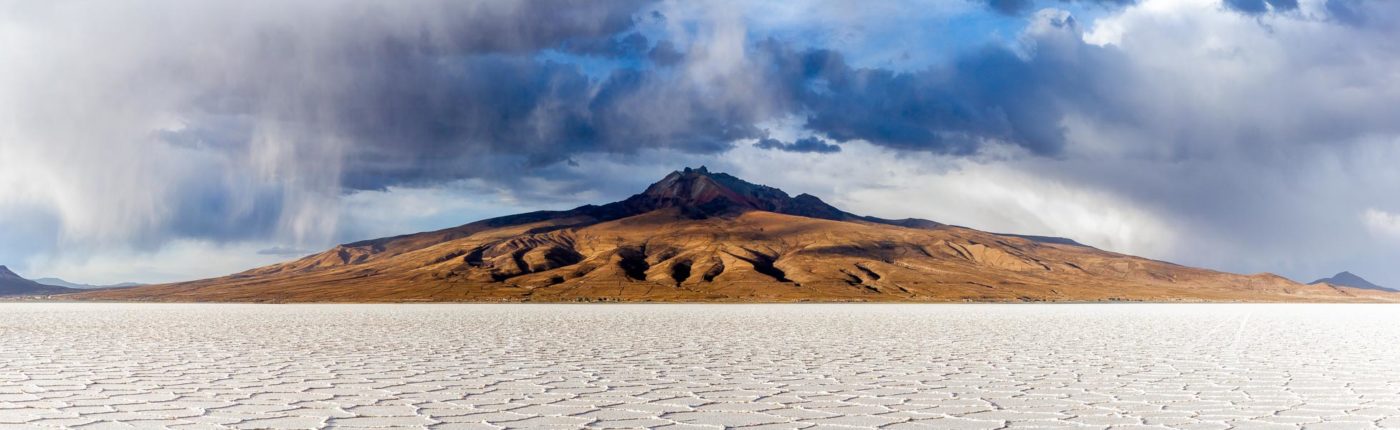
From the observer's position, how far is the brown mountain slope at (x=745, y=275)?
5276 inches

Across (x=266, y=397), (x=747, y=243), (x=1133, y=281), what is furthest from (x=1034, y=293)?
(x=266, y=397)

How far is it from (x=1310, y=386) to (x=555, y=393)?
10.3m

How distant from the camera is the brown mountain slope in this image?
13400 cm

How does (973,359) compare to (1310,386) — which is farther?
(973,359)

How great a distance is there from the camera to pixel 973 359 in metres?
18.0

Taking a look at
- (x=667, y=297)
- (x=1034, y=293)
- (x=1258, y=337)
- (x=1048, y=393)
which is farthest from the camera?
(x=1034, y=293)

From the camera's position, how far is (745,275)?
493 ft

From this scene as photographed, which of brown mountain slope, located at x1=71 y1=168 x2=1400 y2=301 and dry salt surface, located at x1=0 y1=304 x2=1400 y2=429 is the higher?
brown mountain slope, located at x1=71 y1=168 x2=1400 y2=301

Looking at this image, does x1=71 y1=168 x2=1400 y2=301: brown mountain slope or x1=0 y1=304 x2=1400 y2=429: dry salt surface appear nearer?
x1=0 y1=304 x2=1400 y2=429: dry salt surface

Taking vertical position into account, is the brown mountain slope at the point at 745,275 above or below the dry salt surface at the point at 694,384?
above

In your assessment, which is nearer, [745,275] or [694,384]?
[694,384]

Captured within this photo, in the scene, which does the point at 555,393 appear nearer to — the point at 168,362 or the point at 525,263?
the point at 168,362

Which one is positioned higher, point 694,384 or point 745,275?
point 745,275

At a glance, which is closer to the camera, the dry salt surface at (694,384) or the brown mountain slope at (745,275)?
the dry salt surface at (694,384)
